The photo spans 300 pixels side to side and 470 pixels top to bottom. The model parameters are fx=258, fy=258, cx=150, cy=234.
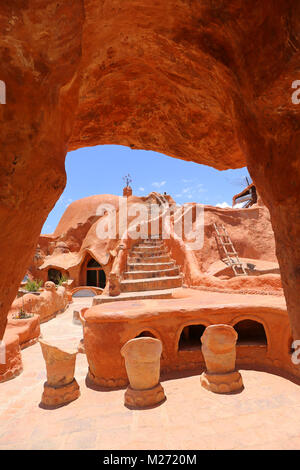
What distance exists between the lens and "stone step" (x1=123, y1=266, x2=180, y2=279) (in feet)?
40.8

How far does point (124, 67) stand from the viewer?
310 centimetres

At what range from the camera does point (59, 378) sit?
6.61m

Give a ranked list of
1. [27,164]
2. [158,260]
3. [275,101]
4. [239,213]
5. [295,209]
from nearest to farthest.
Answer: [27,164], [275,101], [295,209], [158,260], [239,213]

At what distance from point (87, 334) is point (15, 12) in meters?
7.29

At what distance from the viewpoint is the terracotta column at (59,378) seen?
21.1 feet

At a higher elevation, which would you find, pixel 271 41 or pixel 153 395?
pixel 271 41

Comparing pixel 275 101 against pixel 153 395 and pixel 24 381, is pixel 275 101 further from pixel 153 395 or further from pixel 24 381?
pixel 24 381

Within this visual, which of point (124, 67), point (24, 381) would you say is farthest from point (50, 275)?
point (124, 67)

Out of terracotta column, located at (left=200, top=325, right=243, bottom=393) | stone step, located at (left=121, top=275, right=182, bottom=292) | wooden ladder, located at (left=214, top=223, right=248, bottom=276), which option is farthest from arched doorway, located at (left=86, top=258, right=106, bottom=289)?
terracotta column, located at (left=200, top=325, right=243, bottom=393)

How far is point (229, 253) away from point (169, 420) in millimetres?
9686

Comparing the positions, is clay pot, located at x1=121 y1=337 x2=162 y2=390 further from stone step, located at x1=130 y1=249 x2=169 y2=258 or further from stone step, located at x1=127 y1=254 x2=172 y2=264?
stone step, located at x1=130 y1=249 x2=169 y2=258

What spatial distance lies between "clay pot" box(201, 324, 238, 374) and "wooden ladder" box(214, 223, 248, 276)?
6040 mm

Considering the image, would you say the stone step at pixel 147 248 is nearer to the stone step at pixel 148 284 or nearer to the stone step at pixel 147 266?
the stone step at pixel 147 266

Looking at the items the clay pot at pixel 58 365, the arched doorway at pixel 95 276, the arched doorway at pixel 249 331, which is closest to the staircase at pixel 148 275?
the arched doorway at pixel 249 331
